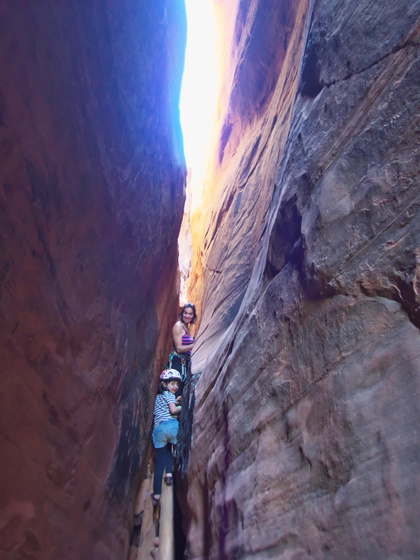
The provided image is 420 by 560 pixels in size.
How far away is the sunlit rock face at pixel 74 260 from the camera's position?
2.65 meters

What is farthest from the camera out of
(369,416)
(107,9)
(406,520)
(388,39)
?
(107,9)

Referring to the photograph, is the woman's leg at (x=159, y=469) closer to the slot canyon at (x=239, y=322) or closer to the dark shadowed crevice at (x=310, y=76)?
the slot canyon at (x=239, y=322)

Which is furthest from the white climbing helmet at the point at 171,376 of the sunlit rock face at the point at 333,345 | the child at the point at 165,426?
the sunlit rock face at the point at 333,345

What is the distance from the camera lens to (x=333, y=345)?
2363mm

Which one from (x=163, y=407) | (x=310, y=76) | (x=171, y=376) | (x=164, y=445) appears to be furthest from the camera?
(x=171, y=376)

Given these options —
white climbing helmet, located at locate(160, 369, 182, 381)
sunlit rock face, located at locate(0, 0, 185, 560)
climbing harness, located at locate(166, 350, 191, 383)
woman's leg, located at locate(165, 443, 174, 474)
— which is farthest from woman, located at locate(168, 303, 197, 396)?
sunlit rock face, located at locate(0, 0, 185, 560)

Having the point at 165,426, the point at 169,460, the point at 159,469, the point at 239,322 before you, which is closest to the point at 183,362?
the point at 165,426

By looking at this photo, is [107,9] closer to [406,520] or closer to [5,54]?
[5,54]

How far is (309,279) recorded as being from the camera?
8.89 ft

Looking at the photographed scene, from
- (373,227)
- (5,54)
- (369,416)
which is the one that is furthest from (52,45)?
(369,416)

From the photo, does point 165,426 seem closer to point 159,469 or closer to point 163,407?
point 163,407

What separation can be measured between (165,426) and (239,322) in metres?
2.51

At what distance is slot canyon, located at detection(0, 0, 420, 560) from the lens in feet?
6.61

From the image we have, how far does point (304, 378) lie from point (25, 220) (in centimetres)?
223
